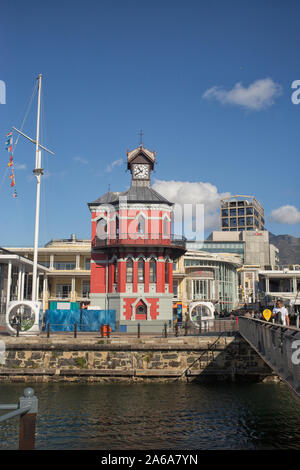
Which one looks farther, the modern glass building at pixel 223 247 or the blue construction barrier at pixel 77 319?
the modern glass building at pixel 223 247

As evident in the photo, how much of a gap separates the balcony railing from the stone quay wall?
588 inches

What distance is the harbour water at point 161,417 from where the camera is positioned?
1405 centimetres

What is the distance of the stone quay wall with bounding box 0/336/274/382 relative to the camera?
82.5 ft

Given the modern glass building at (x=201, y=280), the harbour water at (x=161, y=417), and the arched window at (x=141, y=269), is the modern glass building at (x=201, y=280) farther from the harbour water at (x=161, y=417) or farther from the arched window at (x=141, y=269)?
the harbour water at (x=161, y=417)

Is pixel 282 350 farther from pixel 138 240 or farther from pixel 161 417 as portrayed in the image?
pixel 138 240

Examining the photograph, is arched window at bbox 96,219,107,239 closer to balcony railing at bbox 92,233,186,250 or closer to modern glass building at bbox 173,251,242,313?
balcony railing at bbox 92,233,186,250

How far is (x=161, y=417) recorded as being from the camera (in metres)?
16.9

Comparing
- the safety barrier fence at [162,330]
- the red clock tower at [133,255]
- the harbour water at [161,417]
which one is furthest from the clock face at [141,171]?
the harbour water at [161,417]

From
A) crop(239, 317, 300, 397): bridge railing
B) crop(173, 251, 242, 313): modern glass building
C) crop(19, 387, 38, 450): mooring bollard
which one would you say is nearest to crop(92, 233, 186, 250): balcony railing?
crop(173, 251, 242, 313): modern glass building

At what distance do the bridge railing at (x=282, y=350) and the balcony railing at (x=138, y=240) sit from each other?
23.5 metres

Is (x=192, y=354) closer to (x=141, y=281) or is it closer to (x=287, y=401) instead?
(x=287, y=401)

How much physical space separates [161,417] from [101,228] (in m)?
27.0

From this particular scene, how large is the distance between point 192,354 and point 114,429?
10959 mm

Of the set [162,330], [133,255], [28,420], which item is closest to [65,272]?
[133,255]
